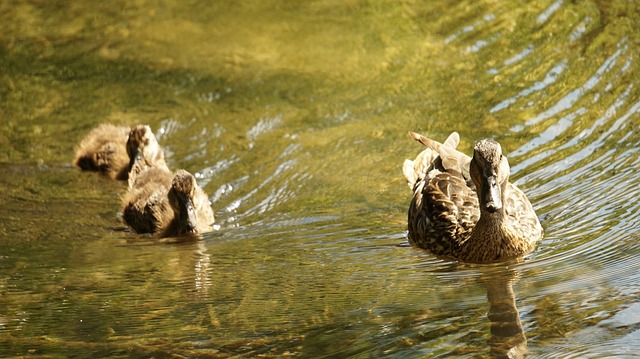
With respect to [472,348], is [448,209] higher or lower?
higher

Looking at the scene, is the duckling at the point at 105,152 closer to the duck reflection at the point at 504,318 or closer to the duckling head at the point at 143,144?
the duckling head at the point at 143,144

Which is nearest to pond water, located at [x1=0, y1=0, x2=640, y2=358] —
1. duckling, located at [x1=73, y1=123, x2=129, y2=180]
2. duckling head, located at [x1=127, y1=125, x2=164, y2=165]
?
duckling, located at [x1=73, y1=123, x2=129, y2=180]

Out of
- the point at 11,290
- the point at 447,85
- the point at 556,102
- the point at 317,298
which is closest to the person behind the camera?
the point at 317,298

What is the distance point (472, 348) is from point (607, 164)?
3.06 m

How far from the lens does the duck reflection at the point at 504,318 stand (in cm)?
485

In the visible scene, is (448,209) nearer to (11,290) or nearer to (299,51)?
(11,290)

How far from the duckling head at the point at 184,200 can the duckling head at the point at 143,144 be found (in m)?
0.92

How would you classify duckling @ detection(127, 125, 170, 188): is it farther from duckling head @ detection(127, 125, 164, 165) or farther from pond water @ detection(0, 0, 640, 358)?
pond water @ detection(0, 0, 640, 358)

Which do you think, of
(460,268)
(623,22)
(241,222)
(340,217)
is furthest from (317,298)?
(623,22)

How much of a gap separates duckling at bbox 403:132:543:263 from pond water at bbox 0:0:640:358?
145mm

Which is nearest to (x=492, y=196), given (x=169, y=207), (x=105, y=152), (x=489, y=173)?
(x=489, y=173)

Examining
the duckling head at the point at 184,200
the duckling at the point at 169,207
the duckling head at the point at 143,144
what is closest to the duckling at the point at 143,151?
the duckling head at the point at 143,144

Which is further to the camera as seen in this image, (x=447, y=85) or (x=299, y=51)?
(x=299, y=51)

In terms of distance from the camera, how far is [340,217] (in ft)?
24.9
